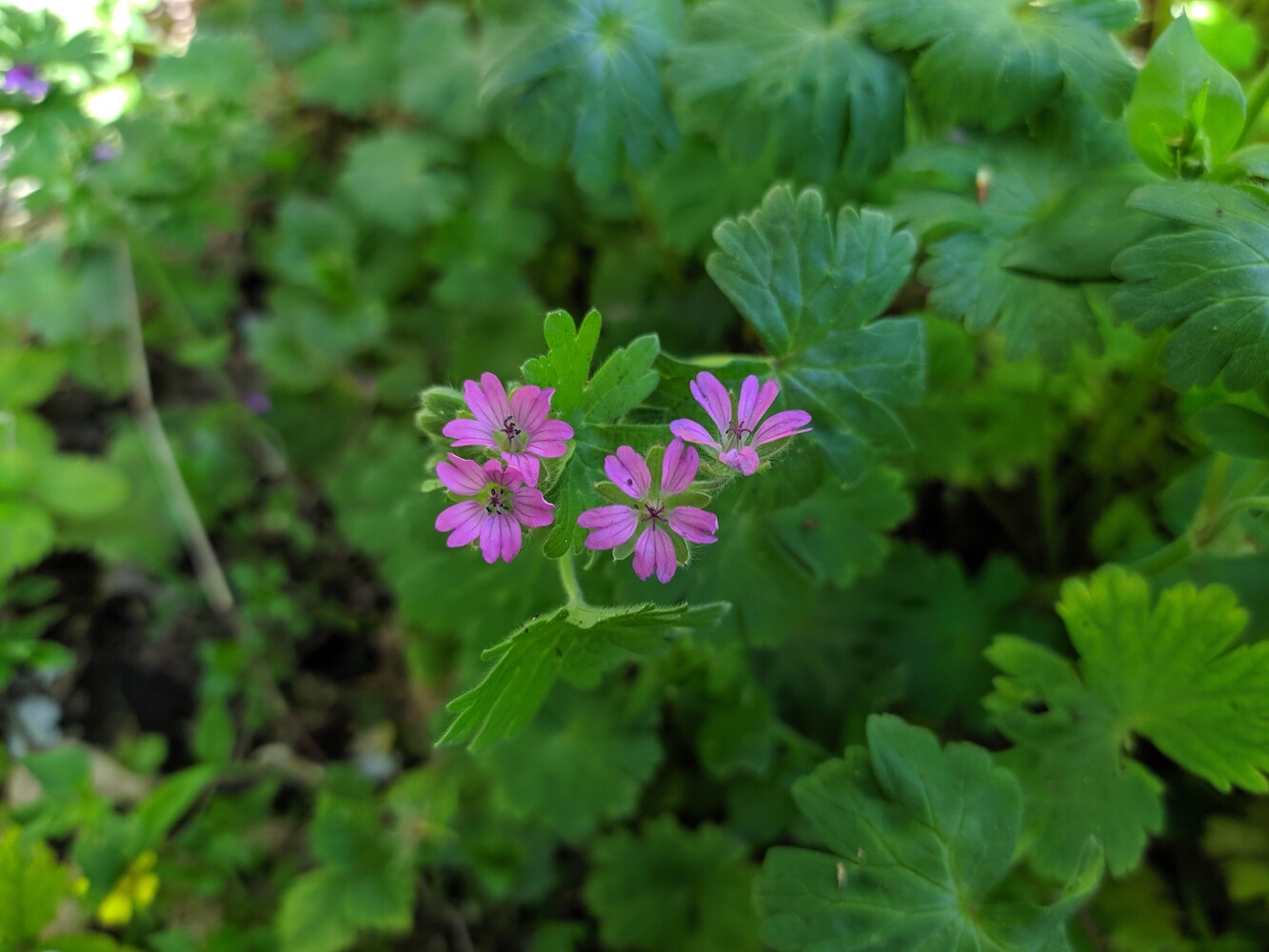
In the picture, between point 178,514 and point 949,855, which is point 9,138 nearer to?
point 178,514

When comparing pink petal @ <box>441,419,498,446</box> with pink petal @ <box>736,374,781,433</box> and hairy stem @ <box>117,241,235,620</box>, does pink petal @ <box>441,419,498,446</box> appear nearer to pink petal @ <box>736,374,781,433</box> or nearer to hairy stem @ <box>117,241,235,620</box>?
pink petal @ <box>736,374,781,433</box>

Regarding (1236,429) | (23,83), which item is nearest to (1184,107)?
(1236,429)

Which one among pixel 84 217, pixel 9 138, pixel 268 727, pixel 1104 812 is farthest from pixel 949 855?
pixel 84 217

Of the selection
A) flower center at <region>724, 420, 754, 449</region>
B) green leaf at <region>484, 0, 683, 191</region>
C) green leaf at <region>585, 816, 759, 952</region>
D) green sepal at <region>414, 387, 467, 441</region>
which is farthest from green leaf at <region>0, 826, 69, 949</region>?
green leaf at <region>484, 0, 683, 191</region>

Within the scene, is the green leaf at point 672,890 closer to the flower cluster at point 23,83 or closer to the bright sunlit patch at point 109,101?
the flower cluster at point 23,83

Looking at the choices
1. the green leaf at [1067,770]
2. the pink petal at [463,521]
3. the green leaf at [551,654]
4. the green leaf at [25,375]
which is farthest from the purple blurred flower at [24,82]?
the green leaf at [1067,770]

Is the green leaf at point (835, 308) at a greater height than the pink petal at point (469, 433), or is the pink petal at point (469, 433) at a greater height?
the pink petal at point (469, 433)

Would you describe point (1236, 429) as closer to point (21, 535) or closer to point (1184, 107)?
point (1184, 107)
